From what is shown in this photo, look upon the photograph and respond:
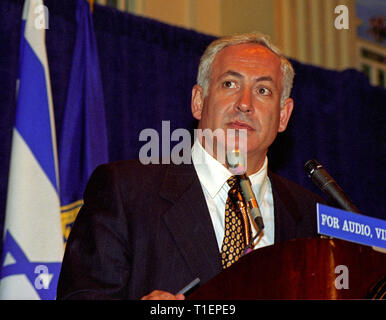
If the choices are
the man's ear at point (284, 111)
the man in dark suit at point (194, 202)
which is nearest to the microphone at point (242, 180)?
the man in dark suit at point (194, 202)

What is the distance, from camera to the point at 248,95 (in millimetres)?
2951

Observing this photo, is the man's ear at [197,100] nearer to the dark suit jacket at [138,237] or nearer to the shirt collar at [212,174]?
the shirt collar at [212,174]

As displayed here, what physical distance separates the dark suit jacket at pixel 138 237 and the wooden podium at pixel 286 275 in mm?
549

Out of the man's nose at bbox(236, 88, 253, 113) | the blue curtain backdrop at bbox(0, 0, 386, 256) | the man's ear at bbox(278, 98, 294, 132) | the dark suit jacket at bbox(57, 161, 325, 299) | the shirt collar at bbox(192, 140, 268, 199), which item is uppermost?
the blue curtain backdrop at bbox(0, 0, 386, 256)

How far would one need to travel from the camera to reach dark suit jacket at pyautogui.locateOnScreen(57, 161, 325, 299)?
7.42 feet

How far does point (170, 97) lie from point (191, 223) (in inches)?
78.5

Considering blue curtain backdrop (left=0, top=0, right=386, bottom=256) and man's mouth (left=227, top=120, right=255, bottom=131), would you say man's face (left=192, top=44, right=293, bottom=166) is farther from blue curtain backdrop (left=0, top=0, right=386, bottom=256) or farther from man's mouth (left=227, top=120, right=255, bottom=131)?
blue curtain backdrop (left=0, top=0, right=386, bottom=256)

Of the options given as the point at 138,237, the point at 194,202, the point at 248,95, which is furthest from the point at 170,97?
the point at 138,237

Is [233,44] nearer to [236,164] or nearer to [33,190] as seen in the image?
[236,164]

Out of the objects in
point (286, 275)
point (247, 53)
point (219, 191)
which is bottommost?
point (286, 275)

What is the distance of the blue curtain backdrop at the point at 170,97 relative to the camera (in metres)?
3.83

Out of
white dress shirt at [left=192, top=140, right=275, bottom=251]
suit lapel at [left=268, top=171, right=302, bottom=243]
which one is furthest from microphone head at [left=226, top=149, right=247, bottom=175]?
suit lapel at [left=268, top=171, right=302, bottom=243]
